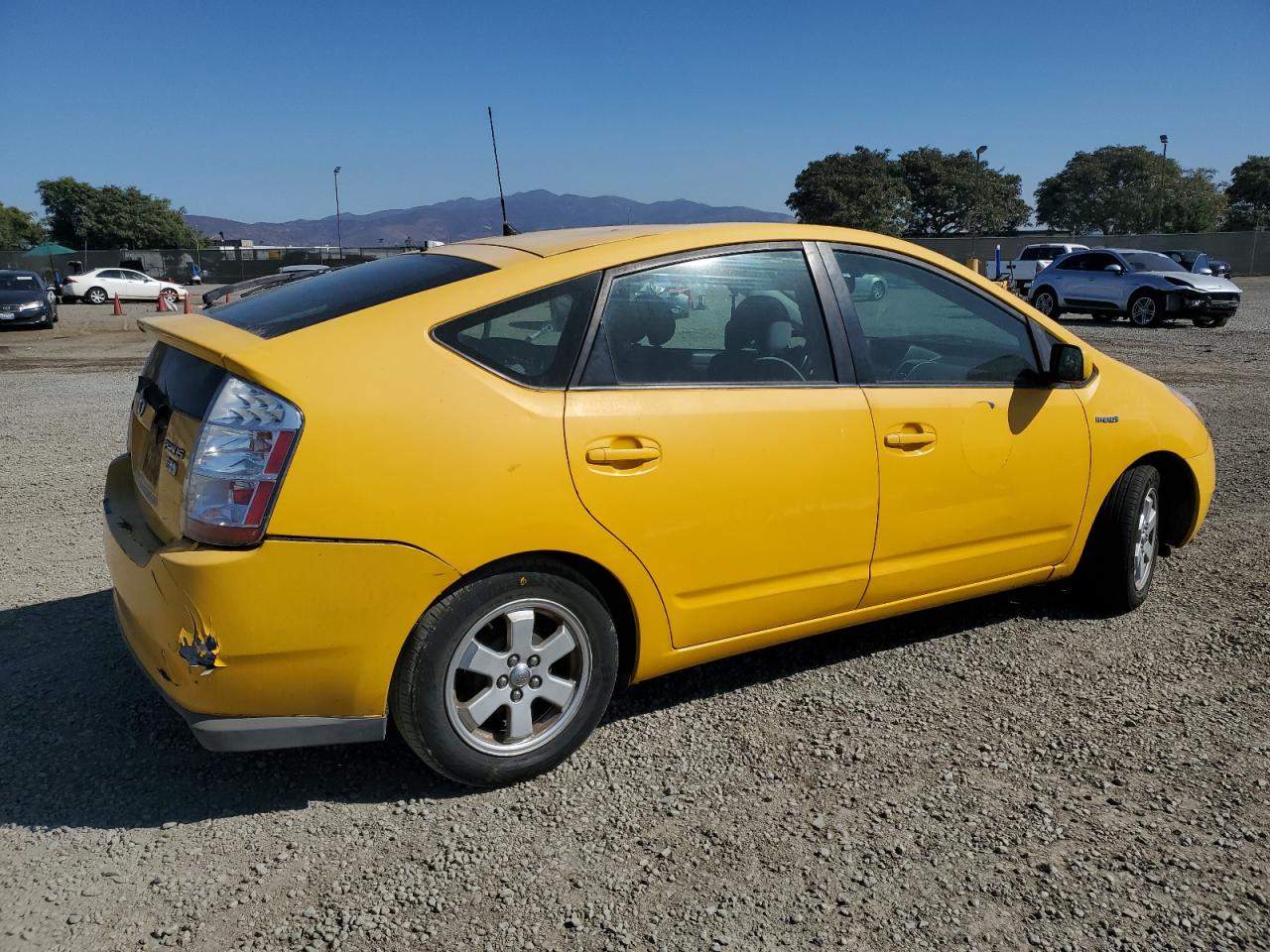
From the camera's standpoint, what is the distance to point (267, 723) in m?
2.73

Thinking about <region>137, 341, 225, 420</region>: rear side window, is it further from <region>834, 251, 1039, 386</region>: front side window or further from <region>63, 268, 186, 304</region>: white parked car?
<region>63, 268, 186, 304</region>: white parked car

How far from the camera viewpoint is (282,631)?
105 inches

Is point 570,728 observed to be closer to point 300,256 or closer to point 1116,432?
point 1116,432

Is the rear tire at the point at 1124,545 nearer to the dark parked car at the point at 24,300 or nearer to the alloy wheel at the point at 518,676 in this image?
the alloy wheel at the point at 518,676

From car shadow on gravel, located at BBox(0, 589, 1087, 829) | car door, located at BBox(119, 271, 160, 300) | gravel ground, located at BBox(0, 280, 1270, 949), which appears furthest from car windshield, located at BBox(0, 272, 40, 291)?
car shadow on gravel, located at BBox(0, 589, 1087, 829)

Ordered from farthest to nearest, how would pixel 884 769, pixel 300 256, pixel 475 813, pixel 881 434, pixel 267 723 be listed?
pixel 300 256
pixel 881 434
pixel 884 769
pixel 475 813
pixel 267 723

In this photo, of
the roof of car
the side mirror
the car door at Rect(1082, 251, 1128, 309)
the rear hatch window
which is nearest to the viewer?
the rear hatch window

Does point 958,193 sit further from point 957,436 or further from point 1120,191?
point 957,436

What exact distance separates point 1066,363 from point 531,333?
2.18 m

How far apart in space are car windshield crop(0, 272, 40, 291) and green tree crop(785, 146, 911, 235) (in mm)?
57632

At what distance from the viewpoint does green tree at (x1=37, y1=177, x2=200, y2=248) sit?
8775cm

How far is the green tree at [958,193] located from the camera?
8806 cm

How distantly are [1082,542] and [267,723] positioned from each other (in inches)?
128

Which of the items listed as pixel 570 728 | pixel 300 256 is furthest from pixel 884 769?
pixel 300 256
